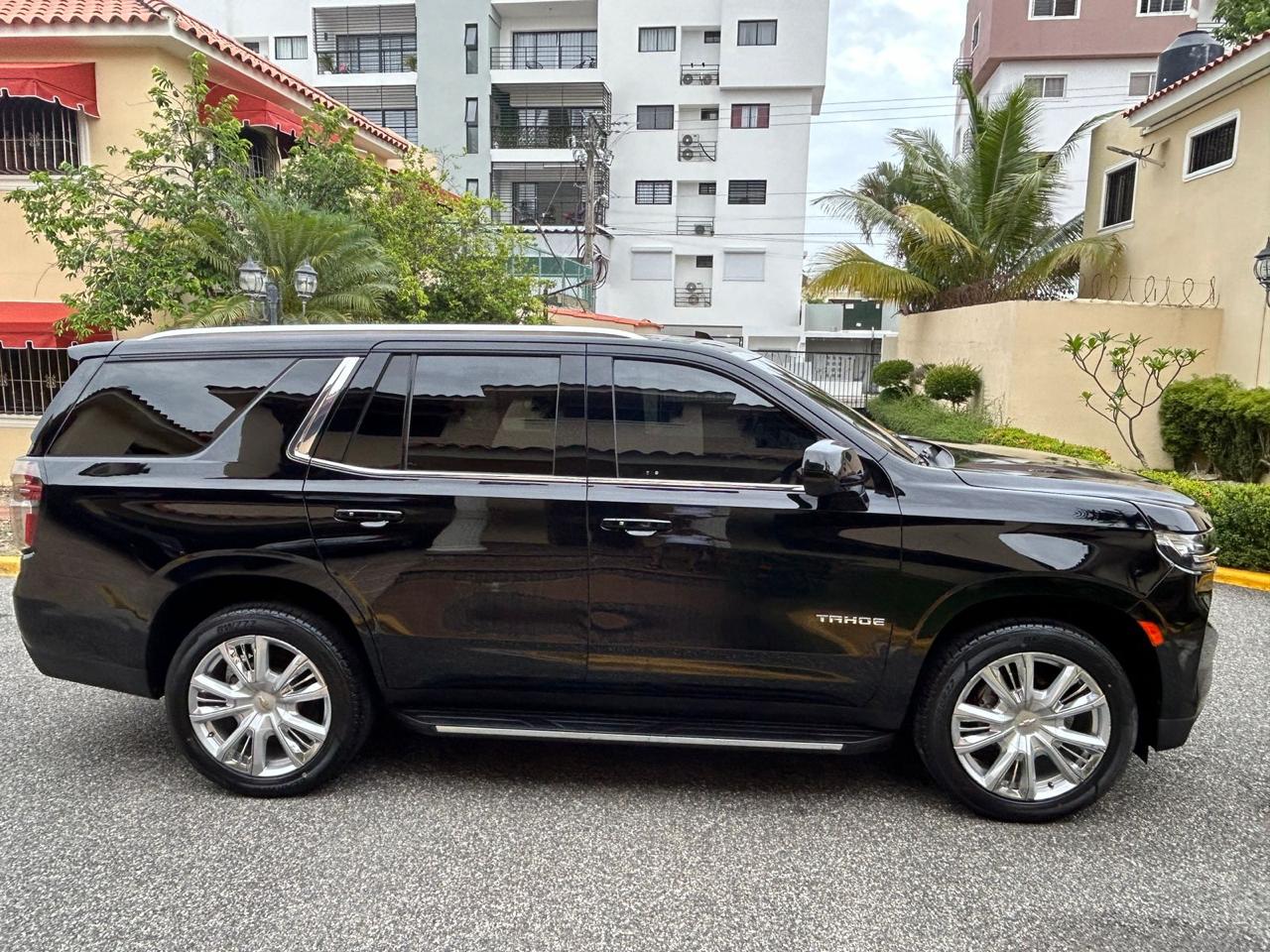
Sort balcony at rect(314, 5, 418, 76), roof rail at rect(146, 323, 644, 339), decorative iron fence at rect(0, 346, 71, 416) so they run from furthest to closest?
balcony at rect(314, 5, 418, 76), decorative iron fence at rect(0, 346, 71, 416), roof rail at rect(146, 323, 644, 339)

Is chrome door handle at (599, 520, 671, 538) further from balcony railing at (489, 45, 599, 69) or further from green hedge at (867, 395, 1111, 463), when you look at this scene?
balcony railing at (489, 45, 599, 69)

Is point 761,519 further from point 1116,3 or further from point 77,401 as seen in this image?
point 1116,3

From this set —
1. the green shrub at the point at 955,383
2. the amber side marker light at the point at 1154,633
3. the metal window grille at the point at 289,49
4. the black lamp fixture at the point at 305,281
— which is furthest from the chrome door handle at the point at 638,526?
the metal window grille at the point at 289,49

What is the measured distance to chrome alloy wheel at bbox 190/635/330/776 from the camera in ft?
12.0

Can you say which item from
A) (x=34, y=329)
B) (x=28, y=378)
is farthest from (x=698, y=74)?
(x=34, y=329)

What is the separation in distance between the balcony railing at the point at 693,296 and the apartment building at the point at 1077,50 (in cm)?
1110

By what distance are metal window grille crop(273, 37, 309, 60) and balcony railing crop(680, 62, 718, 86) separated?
16832mm

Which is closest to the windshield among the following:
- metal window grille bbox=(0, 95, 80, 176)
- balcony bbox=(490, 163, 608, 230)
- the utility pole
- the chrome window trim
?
the chrome window trim

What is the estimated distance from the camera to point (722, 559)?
3.42 metres

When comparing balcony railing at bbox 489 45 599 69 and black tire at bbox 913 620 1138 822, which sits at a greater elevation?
balcony railing at bbox 489 45 599 69

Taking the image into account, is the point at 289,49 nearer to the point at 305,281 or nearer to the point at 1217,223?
the point at 305,281

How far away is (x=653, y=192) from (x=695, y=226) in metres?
2.23

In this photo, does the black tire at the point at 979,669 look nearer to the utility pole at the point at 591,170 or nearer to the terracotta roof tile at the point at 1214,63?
the terracotta roof tile at the point at 1214,63

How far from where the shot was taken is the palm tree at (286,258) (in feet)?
35.0
